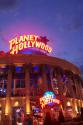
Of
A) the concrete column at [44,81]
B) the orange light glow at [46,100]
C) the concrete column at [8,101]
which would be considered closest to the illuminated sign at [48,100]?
the orange light glow at [46,100]

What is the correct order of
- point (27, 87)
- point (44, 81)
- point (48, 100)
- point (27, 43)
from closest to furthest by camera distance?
point (48, 100)
point (27, 87)
point (44, 81)
point (27, 43)

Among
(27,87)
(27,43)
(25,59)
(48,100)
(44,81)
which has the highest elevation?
(27,43)

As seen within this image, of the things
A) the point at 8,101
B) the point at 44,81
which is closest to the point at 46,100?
the point at 44,81

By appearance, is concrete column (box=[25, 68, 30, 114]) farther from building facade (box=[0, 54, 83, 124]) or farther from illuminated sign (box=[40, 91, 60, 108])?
illuminated sign (box=[40, 91, 60, 108])

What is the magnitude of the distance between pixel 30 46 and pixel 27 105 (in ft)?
64.2

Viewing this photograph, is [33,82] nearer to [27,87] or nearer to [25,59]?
[27,87]

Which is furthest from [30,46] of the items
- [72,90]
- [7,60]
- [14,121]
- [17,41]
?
[14,121]

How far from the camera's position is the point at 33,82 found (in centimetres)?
5728

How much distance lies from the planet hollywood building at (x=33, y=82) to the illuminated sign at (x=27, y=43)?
27.2 ft

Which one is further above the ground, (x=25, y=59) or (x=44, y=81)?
(x=25, y=59)

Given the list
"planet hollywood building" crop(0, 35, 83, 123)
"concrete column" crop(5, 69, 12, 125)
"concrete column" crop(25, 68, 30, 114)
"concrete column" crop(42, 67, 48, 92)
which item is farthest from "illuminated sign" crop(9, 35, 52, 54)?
"concrete column" crop(5, 69, 12, 125)

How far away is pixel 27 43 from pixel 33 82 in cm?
1340

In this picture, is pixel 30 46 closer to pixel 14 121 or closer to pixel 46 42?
pixel 46 42

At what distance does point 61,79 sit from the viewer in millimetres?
59375
